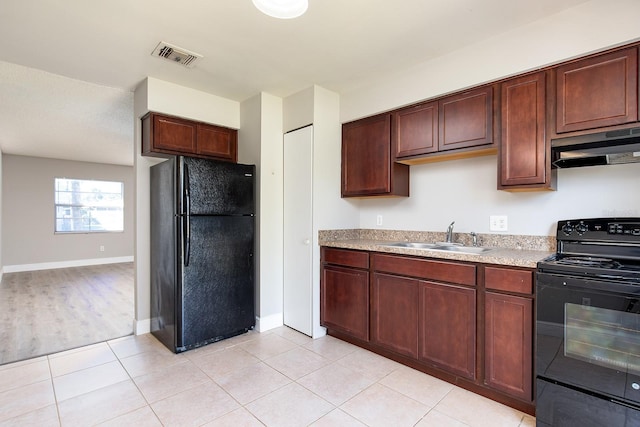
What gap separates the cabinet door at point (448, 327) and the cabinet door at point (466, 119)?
1059 mm

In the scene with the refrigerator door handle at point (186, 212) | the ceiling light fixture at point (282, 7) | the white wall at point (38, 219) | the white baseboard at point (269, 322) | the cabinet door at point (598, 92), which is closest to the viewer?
the ceiling light fixture at point (282, 7)

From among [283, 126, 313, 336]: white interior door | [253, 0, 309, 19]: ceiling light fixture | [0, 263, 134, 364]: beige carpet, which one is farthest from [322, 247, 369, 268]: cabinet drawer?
[0, 263, 134, 364]: beige carpet

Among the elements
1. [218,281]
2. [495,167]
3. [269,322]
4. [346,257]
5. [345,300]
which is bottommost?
[269,322]

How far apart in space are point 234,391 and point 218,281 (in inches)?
40.9

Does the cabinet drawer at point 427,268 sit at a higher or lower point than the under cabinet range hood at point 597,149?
lower

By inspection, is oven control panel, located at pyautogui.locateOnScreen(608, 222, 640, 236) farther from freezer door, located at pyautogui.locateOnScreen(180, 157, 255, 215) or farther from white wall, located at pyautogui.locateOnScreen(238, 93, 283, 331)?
freezer door, located at pyautogui.locateOnScreen(180, 157, 255, 215)

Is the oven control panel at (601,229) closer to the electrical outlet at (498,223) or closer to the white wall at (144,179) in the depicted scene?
the electrical outlet at (498,223)

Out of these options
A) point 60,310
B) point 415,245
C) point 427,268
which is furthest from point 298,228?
point 60,310

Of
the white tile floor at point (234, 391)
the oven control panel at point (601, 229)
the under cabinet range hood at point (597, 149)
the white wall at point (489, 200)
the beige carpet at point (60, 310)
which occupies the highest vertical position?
Answer: the under cabinet range hood at point (597, 149)

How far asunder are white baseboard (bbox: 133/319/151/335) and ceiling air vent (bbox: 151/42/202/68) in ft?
7.97

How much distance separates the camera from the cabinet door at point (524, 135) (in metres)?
2.00

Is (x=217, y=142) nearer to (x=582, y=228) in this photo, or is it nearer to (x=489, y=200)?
(x=489, y=200)

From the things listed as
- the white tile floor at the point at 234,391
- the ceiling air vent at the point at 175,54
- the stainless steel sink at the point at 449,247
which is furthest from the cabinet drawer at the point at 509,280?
the ceiling air vent at the point at 175,54

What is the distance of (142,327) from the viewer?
10.3 ft
